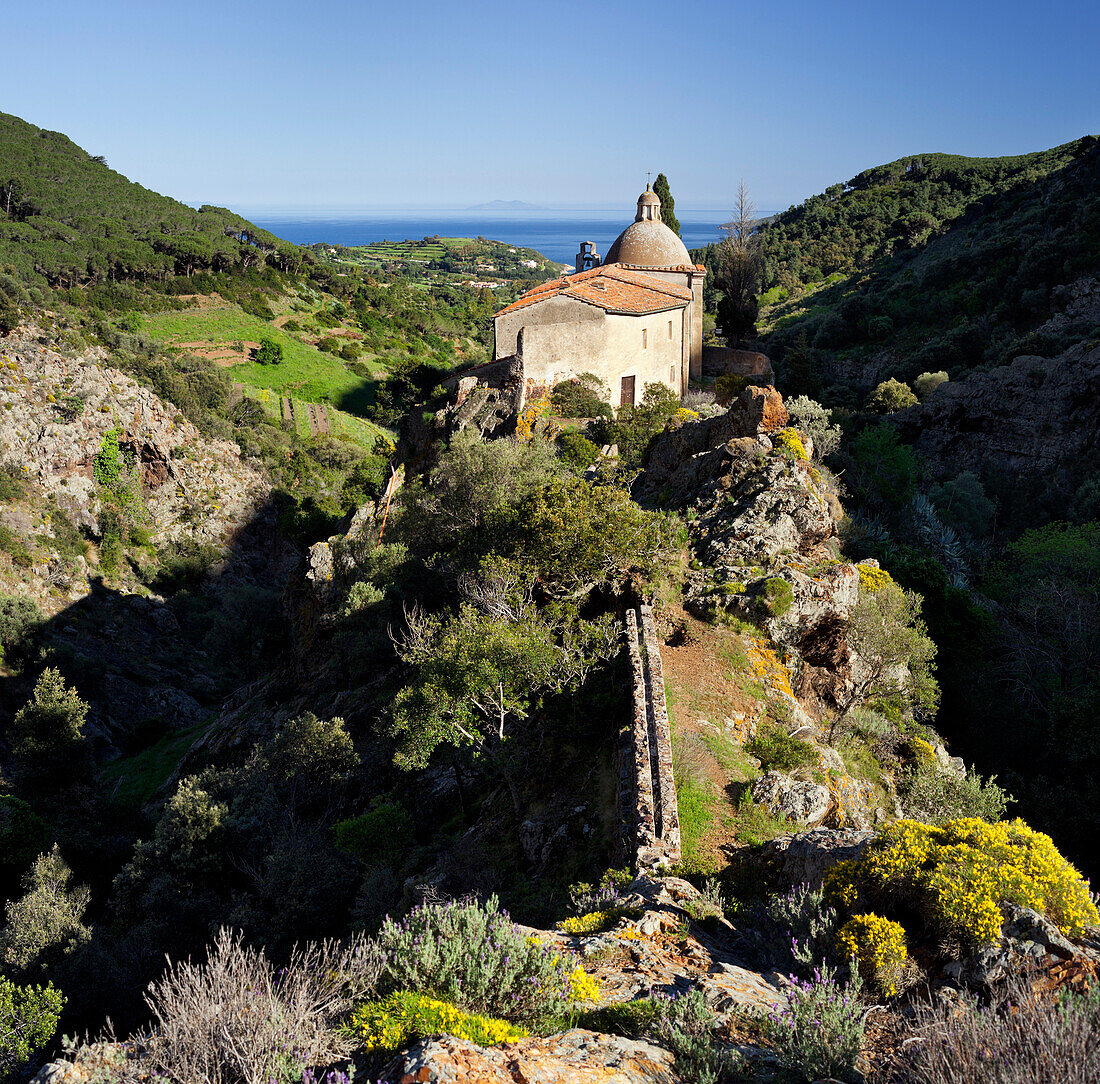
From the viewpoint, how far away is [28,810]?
20.1 m

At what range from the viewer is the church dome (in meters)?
38.8

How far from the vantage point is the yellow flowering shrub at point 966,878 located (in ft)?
21.4

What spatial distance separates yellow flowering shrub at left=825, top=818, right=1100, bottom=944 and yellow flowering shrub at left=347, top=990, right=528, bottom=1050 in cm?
406

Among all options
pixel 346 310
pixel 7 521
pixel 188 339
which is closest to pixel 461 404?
pixel 7 521

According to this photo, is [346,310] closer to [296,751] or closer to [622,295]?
[622,295]

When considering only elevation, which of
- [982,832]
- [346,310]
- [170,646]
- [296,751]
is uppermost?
[346,310]

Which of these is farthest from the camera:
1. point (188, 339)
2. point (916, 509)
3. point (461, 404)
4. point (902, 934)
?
point (188, 339)

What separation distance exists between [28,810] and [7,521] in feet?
72.7

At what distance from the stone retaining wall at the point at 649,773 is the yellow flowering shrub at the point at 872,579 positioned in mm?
6951

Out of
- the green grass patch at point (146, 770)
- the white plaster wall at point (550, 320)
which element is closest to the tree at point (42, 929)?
the green grass patch at point (146, 770)

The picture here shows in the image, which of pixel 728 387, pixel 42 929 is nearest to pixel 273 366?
pixel 728 387

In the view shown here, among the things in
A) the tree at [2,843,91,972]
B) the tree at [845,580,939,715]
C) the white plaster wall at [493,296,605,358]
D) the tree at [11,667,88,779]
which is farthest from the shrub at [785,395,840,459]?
the tree at [11,667,88,779]

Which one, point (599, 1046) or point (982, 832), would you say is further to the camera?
point (982, 832)

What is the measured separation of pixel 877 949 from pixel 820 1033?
69.8 inches
